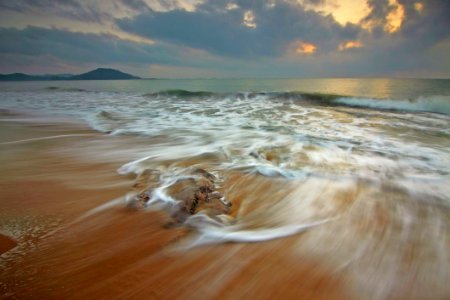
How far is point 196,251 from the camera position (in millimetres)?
2127

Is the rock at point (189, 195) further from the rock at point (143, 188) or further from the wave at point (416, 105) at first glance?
the wave at point (416, 105)

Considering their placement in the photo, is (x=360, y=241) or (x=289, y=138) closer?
(x=360, y=241)

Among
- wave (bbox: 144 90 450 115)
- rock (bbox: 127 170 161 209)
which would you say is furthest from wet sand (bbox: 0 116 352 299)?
wave (bbox: 144 90 450 115)

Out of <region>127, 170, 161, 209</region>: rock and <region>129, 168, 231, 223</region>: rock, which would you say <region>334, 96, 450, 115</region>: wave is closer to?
A: <region>129, 168, 231, 223</region>: rock

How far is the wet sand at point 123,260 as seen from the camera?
5.54 feet

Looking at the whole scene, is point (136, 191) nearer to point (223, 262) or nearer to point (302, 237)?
point (223, 262)

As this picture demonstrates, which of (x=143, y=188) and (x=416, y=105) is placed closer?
(x=143, y=188)

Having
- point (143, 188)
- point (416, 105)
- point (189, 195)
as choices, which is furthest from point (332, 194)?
point (416, 105)

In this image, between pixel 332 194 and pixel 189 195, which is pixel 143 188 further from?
pixel 332 194

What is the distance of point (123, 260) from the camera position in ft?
6.50

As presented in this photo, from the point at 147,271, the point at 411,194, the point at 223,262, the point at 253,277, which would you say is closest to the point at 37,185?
the point at 147,271

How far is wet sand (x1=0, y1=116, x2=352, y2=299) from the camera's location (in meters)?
1.69

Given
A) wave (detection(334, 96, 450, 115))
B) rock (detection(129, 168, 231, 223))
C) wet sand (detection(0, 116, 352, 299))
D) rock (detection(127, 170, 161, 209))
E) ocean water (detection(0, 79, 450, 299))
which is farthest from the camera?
wave (detection(334, 96, 450, 115))

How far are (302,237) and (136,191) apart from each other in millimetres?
2182
